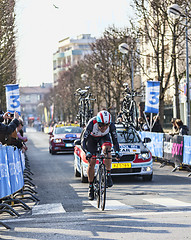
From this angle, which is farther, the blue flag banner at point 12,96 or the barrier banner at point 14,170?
the blue flag banner at point 12,96

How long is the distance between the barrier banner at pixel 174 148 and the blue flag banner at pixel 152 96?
5.20 meters

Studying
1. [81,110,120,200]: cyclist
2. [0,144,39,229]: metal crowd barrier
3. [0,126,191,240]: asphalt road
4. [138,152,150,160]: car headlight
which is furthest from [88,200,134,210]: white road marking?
[138,152,150,160]: car headlight

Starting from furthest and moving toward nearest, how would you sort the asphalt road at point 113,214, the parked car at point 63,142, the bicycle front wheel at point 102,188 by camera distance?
1. the parked car at point 63,142
2. the bicycle front wheel at point 102,188
3. the asphalt road at point 113,214

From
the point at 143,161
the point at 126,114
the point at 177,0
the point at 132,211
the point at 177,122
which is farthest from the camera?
the point at 126,114

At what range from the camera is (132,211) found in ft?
32.6

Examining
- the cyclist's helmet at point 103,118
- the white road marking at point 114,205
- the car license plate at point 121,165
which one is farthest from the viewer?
the car license plate at point 121,165

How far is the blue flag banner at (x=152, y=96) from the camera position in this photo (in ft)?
90.0

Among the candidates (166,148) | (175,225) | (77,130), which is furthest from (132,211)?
(77,130)

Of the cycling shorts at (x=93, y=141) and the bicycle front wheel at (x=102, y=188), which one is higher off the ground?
the cycling shorts at (x=93, y=141)

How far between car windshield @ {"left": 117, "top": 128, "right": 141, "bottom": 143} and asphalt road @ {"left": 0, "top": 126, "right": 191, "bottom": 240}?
4.34 feet

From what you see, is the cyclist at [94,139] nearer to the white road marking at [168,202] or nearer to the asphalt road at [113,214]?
the asphalt road at [113,214]

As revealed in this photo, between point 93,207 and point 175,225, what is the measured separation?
274cm

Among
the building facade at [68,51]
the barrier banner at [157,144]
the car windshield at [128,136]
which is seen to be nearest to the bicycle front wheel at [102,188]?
the car windshield at [128,136]

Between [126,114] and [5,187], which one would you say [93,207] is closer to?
[5,187]
